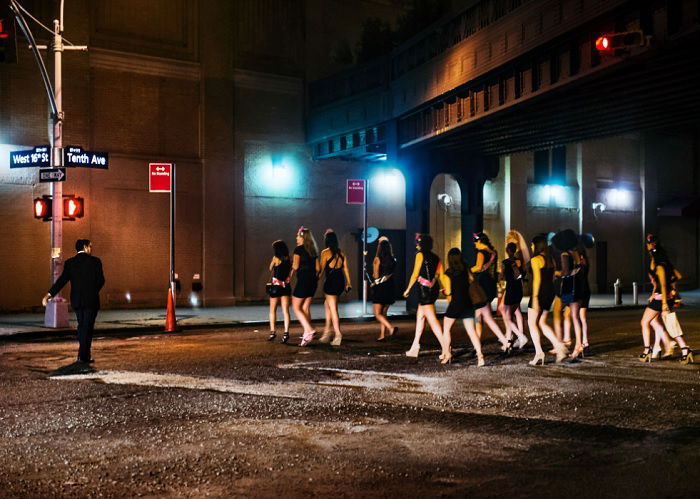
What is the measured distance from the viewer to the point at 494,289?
14.3m

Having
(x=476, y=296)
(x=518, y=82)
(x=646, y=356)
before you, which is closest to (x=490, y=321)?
(x=476, y=296)

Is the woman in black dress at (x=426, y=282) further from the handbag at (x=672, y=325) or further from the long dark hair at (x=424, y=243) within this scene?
the handbag at (x=672, y=325)

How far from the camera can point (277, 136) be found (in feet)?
95.5

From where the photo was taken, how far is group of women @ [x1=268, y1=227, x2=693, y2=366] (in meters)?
12.3

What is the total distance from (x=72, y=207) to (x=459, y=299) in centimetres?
1041

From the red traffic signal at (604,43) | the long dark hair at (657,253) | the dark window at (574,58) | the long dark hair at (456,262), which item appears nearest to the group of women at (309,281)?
the long dark hair at (456,262)

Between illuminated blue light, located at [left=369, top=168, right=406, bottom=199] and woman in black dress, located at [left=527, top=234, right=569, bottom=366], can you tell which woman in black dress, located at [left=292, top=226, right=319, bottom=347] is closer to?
woman in black dress, located at [left=527, top=234, right=569, bottom=366]

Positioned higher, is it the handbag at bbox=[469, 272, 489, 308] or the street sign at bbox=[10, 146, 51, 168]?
the street sign at bbox=[10, 146, 51, 168]

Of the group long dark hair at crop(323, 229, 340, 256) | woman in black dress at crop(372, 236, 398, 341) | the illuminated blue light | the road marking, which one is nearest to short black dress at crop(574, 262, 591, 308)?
woman in black dress at crop(372, 236, 398, 341)

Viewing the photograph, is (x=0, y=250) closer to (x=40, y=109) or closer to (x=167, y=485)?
(x=40, y=109)

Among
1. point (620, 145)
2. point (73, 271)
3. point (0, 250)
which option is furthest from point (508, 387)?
point (620, 145)

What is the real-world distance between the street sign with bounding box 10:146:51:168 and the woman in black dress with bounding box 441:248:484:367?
10.7 meters

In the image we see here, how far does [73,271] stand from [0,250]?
12.7 metres

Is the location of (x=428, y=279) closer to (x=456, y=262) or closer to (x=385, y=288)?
(x=456, y=262)
